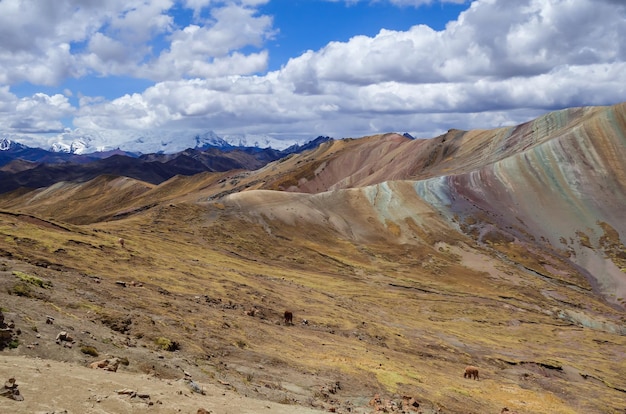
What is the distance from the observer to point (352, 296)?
60.6 metres

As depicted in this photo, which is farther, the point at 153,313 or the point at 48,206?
the point at 48,206

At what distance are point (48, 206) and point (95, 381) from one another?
20002 centimetres

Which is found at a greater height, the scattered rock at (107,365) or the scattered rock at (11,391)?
the scattered rock at (11,391)

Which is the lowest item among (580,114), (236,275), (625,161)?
(236,275)

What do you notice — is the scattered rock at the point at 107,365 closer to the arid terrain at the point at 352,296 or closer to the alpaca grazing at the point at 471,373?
the arid terrain at the point at 352,296

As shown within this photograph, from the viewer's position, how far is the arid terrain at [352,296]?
20750mm

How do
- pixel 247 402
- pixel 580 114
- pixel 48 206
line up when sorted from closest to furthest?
pixel 247 402
pixel 580 114
pixel 48 206

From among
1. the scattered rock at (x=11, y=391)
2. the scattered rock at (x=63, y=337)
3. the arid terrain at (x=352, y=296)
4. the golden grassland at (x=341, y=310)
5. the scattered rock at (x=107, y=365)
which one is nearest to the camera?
the scattered rock at (x=11, y=391)

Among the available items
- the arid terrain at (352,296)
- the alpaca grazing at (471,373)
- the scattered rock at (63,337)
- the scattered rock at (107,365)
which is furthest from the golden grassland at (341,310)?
the scattered rock at (107,365)

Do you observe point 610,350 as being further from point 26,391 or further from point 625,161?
point 625,161

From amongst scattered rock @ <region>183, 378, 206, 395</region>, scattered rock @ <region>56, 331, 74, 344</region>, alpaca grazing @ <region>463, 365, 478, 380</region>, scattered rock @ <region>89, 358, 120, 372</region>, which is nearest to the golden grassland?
alpaca grazing @ <region>463, 365, 478, 380</region>

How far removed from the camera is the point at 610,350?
54781 mm

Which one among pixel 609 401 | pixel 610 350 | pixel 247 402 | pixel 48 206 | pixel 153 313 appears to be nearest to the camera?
pixel 247 402

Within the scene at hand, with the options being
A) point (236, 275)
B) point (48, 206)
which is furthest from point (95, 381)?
point (48, 206)
